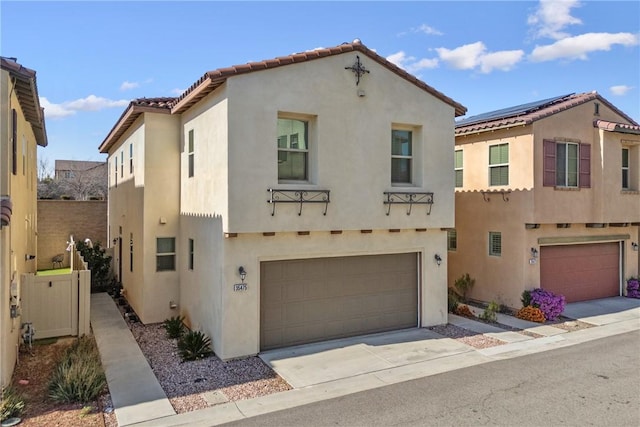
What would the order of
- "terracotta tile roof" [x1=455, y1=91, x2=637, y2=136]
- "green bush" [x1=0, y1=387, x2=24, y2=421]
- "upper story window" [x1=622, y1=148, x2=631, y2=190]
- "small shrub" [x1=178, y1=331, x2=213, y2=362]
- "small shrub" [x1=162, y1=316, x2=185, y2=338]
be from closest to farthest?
"green bush" [x1=0, y1=387, x2=24, y2=421], "small shrub" [x1=178, y1=331, x2=213, y2=362], "small shrub" [x1=162, y1=316, x2=185, y2=338], "terracotta tile roof" [x1=455, y1=91, x2=637, y2=136], "upper story window" [x1=622, y1=148, x2=631, y2=190]

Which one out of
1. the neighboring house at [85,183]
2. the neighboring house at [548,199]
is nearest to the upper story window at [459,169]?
the neighboring house at [548,199]

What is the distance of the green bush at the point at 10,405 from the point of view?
6742mm

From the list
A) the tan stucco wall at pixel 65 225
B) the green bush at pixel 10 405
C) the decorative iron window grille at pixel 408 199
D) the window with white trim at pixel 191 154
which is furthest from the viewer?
the tan stucco wall at pixel 65 225

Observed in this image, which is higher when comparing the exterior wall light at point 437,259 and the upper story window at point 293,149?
the upper story window at point 293,149

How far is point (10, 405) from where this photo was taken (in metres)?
6.87

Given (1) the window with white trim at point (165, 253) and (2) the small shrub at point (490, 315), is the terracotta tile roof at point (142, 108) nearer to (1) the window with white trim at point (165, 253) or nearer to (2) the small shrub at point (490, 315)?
(1) the window with white trim at point (165, 253)

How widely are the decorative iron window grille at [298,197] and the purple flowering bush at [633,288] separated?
14.1 meters

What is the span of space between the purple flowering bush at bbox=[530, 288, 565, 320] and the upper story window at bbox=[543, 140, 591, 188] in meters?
3.64

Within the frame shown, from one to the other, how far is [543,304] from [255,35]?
11724mm

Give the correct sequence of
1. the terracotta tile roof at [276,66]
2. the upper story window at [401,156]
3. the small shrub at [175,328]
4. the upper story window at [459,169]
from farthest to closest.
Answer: the upper story window at [459,169], the upper story window at [401,156], the small shrub at [175,328], the terracotta tile roof at [276,66]

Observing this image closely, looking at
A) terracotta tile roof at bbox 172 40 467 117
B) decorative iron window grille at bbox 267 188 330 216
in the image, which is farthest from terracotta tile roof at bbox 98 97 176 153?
decorative iron window grille at bbox 267 188 330 216

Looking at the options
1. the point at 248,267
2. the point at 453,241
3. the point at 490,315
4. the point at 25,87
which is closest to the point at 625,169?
the point at 453,241

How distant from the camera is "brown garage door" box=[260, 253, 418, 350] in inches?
413

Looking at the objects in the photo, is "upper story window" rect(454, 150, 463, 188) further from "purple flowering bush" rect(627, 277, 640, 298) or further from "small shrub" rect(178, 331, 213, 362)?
"small shrub" rect(178, 331, 213, 362)
